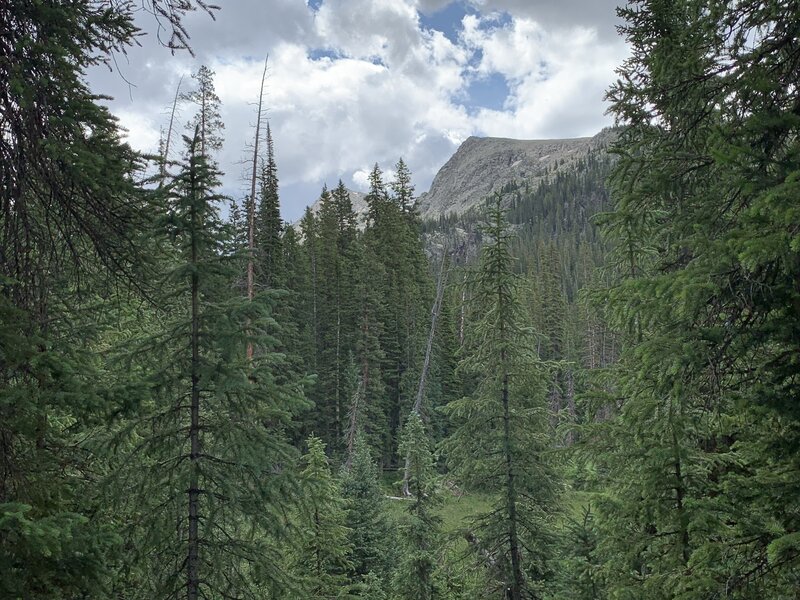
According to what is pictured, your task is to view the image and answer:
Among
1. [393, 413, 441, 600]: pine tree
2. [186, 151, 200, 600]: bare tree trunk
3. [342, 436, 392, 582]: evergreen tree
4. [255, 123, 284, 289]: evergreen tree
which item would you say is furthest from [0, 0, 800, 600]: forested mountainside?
[255, 123, 284, 289]: evergreen tree

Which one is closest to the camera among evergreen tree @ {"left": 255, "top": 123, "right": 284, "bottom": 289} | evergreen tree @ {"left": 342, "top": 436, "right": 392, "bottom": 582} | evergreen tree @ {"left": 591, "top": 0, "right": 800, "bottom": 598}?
evergreen tree @ {"left": 591, "top": 0, "right": 800, "bottom": 598}

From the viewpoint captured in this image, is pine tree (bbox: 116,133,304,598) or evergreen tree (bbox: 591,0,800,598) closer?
evergreen tree (bbox: 591,0,800,598)

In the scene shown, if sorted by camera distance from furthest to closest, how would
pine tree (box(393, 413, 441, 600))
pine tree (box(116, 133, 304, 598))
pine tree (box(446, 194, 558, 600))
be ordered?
1. pine tree (box(393, 413, 441, 600))
2. pine tree (box(446, 194, 558, 600))
3. pine tree (box(116, 133, 304, 598))

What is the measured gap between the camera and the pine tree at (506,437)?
438 inches

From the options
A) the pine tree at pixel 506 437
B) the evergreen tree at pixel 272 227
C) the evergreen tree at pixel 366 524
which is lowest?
the evergreen tree at pixel 366 524

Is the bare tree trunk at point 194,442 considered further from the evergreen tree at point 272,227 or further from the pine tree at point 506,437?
the evergreen tree at point 272,227

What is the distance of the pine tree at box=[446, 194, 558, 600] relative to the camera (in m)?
11.1

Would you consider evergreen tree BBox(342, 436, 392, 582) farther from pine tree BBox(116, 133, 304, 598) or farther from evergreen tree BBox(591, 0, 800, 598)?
evergreen tree BBox(591, 0, 800, 598)

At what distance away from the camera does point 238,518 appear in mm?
Answer: 6137

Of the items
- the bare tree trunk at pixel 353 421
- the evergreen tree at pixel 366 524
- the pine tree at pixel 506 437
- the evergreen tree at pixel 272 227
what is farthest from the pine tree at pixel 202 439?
the bare tree trunk at pixel 353 421

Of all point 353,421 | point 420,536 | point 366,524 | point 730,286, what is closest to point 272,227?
point 353,421

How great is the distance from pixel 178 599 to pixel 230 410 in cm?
208

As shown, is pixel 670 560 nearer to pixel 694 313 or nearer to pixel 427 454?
pixel 694 313

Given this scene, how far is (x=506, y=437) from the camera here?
11219 millimetres
